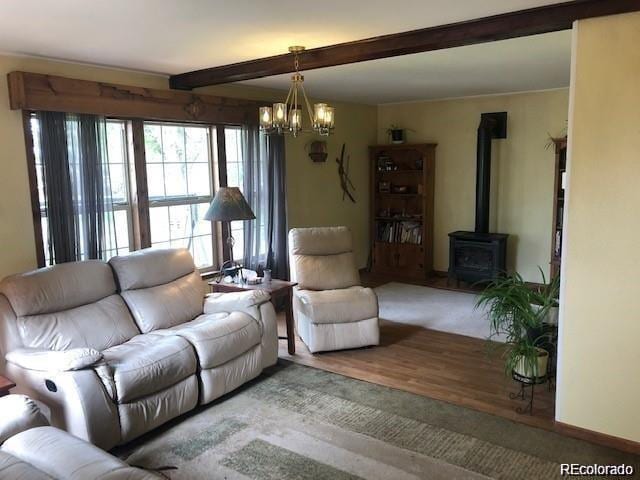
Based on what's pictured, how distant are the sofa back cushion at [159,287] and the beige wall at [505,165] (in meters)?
3.97

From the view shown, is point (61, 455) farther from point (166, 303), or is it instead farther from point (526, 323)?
point (526, 323)

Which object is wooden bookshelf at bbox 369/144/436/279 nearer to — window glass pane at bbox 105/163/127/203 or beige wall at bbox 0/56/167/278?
window glass pane at bbox 105/163/127/203

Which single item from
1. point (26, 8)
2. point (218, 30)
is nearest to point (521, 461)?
point (218, 30)

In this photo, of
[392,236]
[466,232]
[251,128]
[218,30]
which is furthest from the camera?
[392,236]

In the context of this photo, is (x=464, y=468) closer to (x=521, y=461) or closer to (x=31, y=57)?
(x=521, y=461)

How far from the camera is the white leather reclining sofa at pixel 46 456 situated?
6.30 ft

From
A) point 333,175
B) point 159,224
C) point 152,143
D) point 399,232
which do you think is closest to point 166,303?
point 159,224

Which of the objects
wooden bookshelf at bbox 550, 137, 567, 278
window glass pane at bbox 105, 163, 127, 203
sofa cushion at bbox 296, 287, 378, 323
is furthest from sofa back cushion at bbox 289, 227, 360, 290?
wooden bookshelf at bbox 550, 137, 567, 278

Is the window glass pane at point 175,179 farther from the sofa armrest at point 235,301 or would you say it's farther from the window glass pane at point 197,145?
the sofa armrest at point 235,301

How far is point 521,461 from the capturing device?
2.71 meters

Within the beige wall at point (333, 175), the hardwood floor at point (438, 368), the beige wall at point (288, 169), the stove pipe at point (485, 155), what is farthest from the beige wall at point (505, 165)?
the hardwood floor at point (438, 368)

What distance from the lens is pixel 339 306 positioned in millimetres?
4227

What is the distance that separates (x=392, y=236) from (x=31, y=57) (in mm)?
4805

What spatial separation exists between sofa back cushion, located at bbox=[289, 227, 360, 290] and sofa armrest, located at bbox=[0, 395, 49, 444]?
2.52 m
